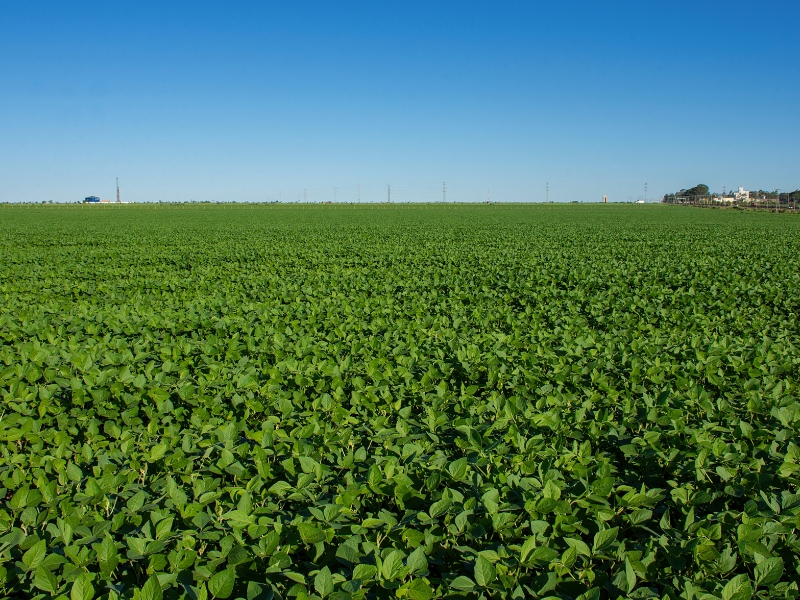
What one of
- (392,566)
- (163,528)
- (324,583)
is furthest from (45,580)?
(392,566)

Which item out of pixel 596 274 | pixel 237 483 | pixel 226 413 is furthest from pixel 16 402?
pixel 596 274

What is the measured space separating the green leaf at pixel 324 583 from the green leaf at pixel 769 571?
1.62m

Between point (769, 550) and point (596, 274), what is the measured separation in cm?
1107

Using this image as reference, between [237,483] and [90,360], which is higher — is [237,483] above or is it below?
below

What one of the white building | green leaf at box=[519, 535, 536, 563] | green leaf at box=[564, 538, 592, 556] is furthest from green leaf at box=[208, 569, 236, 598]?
the white building

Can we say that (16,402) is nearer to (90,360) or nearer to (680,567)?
(90,360)

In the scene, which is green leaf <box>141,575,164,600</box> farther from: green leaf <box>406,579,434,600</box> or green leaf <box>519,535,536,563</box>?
green leaf <box>519,535,536,563</box>

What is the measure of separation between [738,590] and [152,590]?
2.11 m

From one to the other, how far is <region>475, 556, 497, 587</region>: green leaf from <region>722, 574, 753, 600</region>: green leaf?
2.70 feet

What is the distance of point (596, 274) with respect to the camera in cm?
1259

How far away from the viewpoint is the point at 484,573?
1.94 meters

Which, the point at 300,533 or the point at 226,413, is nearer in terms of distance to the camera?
the point at 300,533

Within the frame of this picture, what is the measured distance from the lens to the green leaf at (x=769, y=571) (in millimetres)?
1942

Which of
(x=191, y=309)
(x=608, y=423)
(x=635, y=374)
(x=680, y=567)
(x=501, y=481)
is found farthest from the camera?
(x=191, y=309)
